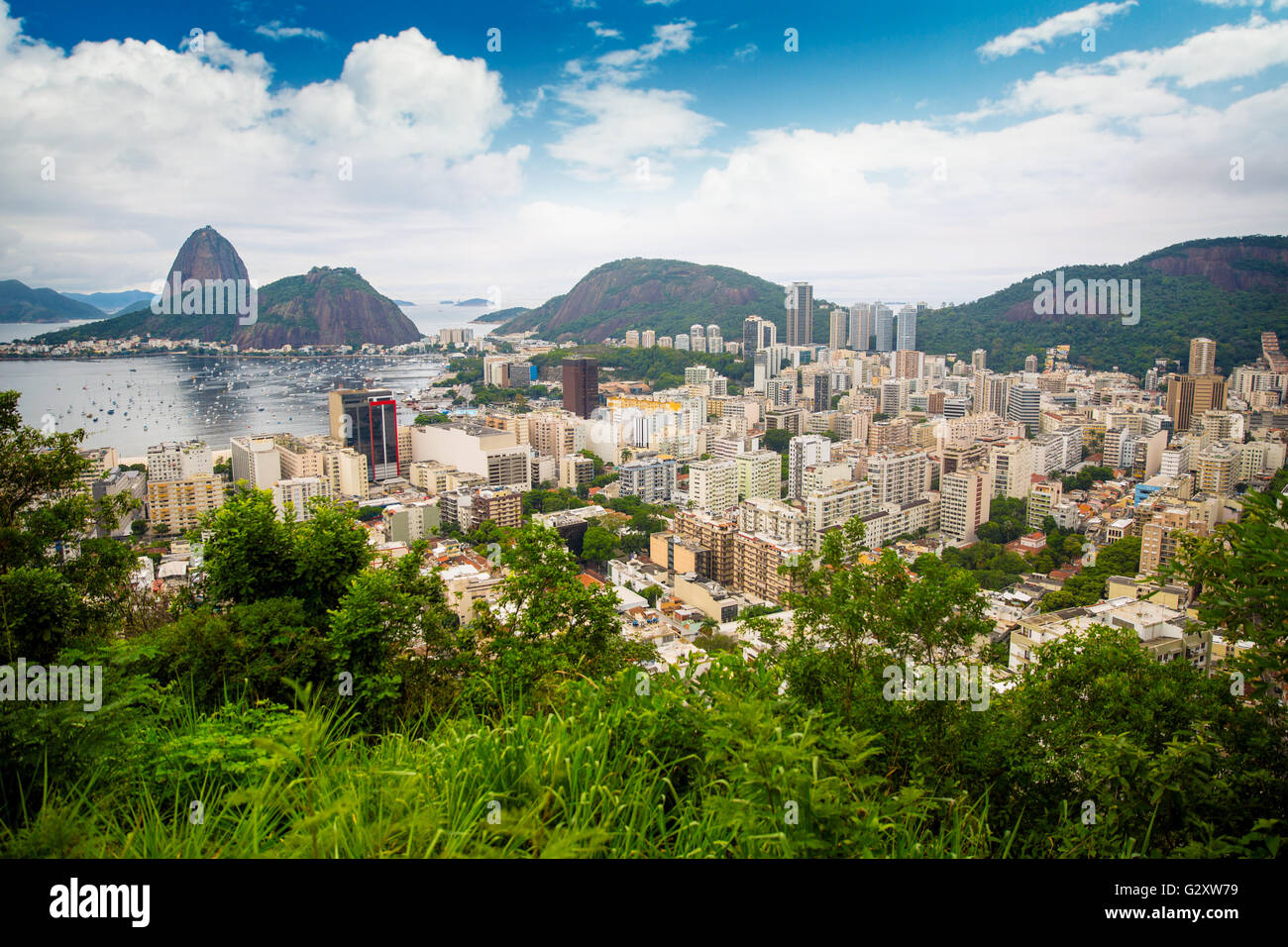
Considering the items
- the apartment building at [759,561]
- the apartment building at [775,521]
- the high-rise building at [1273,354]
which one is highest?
the high-rise building at [1273,354]

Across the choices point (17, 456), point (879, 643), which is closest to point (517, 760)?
point (879, 643)

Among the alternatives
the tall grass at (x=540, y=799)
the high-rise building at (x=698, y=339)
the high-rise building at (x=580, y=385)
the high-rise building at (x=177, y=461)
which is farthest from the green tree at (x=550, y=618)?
the high-rise building at (x=698, y=339)

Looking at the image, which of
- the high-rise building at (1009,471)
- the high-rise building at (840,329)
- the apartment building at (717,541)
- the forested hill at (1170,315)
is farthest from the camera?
the high-rise building at (840,329)

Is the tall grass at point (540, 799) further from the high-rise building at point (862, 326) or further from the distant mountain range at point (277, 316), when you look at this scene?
the high-rise building at point (862, 326)

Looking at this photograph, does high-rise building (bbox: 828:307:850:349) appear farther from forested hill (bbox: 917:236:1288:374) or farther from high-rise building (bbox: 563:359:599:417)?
high-rise building (bbox: 563:359:599:417)

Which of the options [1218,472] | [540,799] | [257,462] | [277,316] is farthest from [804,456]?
[277,316]

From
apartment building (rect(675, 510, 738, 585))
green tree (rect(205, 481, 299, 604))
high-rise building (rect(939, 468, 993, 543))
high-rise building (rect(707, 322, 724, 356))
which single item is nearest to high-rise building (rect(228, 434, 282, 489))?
apartment building (rect(675, 510, 738, 585))
